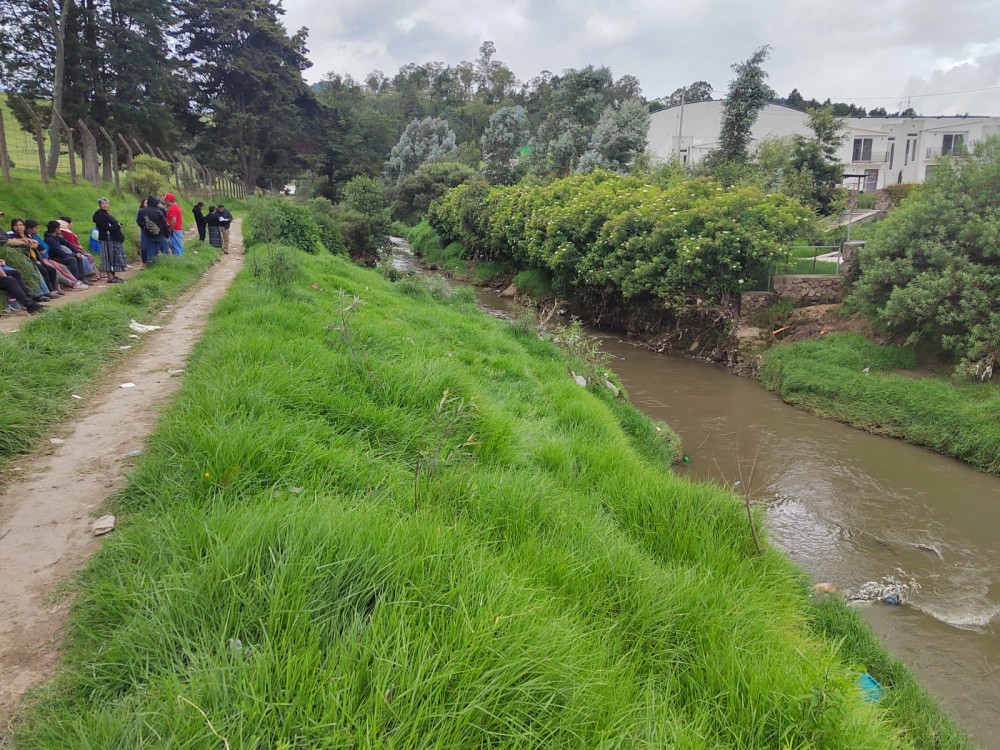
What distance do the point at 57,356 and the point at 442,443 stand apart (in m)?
4.36

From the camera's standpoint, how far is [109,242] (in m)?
10.7

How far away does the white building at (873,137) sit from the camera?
123 ft

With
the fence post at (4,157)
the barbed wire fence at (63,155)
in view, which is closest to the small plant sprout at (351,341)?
the fence post at (4,157)

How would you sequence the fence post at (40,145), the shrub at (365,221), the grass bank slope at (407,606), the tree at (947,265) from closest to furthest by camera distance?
the grass bank slope at (407,606), the tree at (947,265), the fence post at (40,145), the shrub at (365,221)

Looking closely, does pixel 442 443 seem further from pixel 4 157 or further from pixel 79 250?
pixel 4 157

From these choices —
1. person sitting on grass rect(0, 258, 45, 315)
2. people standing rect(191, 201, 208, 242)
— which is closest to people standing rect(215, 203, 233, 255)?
people standing rect(191, 201, 208, 242)

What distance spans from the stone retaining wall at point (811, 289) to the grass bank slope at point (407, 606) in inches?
537

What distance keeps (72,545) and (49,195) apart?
14.7 metres

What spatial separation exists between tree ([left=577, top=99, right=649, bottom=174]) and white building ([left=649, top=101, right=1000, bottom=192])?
6.66 meters

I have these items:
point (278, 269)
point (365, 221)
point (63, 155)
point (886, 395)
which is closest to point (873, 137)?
point (365, 221)

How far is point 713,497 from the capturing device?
4535 mm

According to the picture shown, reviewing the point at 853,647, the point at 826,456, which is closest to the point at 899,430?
the point at 826,456

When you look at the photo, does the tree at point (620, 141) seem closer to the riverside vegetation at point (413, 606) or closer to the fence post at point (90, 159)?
the fence post at point (90, 159)

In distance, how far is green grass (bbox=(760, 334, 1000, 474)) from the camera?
10023 mm
